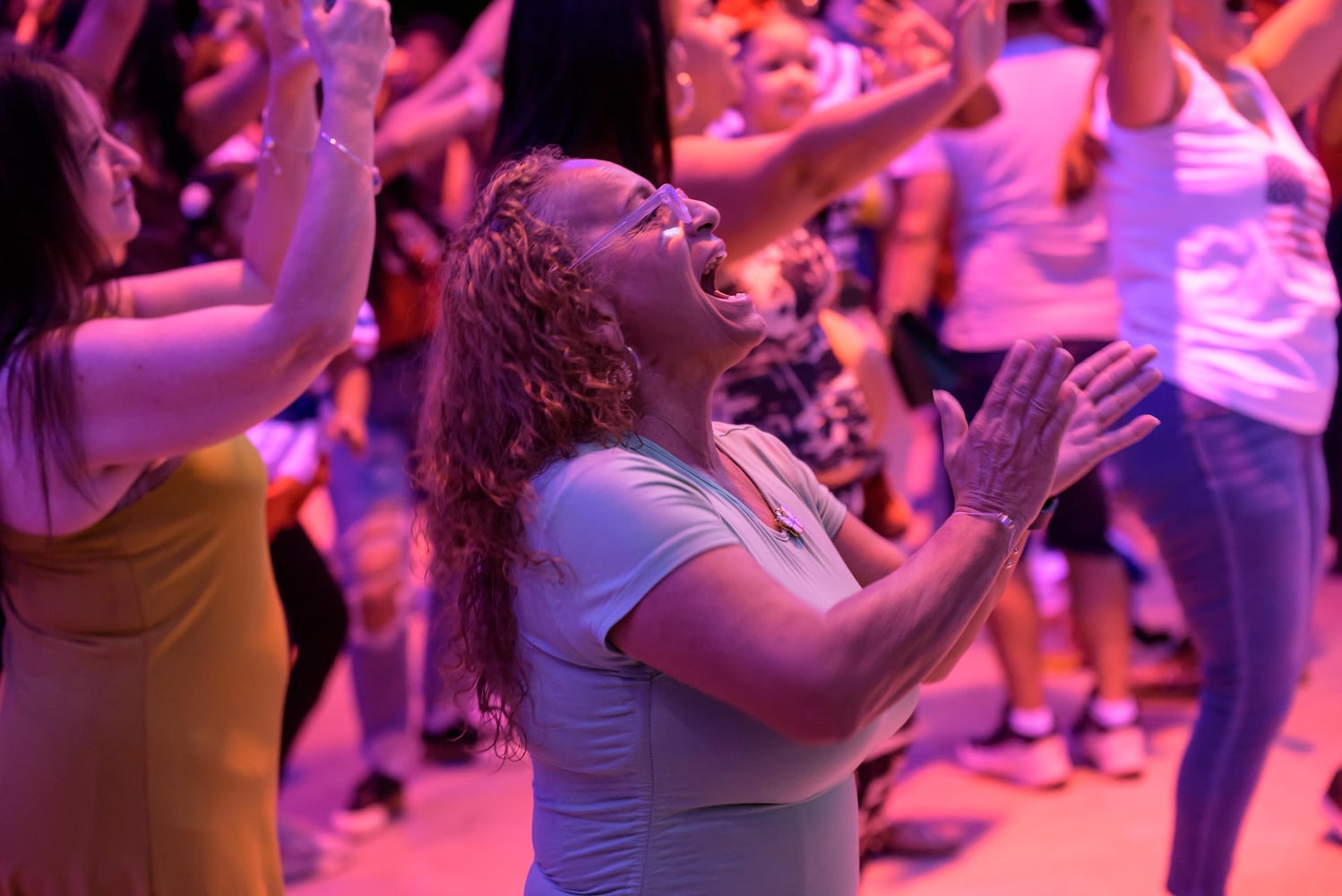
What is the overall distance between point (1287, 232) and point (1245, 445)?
0.38 meters

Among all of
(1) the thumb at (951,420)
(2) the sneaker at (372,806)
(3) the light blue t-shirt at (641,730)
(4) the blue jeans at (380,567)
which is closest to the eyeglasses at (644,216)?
(3) the light blue t-shirt at (641,730)

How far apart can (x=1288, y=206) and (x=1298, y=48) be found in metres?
0.31

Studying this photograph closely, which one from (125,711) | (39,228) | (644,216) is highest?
(644,216)

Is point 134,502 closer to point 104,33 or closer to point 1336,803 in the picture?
point 104,33

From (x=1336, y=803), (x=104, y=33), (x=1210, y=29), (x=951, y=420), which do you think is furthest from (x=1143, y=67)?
(x=104, y=33)

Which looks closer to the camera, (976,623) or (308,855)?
(976,623)

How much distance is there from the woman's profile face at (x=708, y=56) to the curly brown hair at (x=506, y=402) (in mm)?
887

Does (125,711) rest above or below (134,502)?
below

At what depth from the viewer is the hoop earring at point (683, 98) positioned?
2.03 metres

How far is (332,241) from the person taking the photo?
149cm

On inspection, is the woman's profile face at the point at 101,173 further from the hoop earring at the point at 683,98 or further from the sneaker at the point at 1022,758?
the sneaker at the point at 1022,758

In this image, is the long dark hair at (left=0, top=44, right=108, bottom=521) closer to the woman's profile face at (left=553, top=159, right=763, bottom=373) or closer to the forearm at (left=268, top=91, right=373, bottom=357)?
the forearm at (left=268, top=91, right=373, bottom=357)

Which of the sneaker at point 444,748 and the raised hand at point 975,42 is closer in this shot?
the raised hand at point 975,42

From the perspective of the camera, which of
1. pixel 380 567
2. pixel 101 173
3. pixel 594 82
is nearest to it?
pixel 101 173
